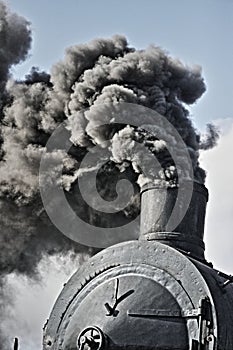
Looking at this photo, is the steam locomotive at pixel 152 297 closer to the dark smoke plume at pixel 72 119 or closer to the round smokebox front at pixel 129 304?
the round smokebox front at pixel 129 304

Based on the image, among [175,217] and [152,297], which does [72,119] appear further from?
[152,297]

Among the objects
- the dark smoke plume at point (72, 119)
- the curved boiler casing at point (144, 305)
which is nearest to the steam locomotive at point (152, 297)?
the curved boiler casing at point (144, 305)

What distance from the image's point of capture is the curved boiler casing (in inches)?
332

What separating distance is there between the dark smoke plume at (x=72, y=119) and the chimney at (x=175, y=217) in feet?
2.19

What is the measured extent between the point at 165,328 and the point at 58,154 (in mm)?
3758

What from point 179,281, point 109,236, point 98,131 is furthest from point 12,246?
point 179,281

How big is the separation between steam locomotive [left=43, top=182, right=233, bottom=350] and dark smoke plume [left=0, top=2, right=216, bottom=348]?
112cm

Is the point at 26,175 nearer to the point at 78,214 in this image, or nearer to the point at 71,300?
the point at 78,214

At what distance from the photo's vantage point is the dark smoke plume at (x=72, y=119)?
1096cm

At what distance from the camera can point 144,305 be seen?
8672mm

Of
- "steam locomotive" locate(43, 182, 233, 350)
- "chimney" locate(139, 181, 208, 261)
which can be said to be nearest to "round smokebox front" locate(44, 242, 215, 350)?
"steam locomotive" locate(43, 182, 233, 350)

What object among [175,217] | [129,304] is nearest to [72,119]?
[175,217]

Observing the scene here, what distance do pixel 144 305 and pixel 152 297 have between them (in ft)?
0.39

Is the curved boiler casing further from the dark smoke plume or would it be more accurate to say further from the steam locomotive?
the dark smoke plume
